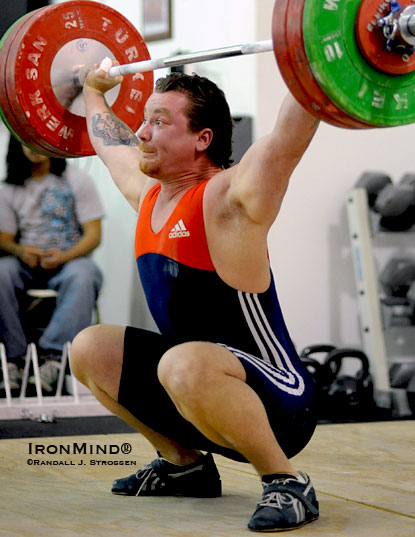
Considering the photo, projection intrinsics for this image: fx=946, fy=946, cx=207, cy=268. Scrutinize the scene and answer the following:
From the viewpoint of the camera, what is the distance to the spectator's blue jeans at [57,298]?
4215 millimetres

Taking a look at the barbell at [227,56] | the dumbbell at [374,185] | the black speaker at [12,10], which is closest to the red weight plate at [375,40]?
the barbell at [227,56]

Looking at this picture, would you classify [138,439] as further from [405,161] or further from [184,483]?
[405,161]

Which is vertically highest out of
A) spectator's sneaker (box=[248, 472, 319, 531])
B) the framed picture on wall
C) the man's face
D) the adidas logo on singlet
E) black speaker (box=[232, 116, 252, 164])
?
the framed picture on wall

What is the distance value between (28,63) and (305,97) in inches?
40.2

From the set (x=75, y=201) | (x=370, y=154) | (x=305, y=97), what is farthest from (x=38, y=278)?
(x=305, y=97)

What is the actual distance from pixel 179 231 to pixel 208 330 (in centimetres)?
22

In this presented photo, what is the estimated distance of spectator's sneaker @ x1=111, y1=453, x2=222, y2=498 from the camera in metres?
2.19

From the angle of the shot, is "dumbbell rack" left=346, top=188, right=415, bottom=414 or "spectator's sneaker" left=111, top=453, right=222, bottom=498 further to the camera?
"dumbbell rack" left=346, top=188, right=415, bottom=414

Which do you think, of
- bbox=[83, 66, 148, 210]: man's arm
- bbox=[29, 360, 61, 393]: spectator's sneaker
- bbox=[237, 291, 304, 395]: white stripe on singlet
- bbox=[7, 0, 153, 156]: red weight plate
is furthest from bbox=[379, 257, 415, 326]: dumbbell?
bbox=[237, 291, 304, 395]: white stripe on singlet

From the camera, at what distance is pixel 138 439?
10.6ft

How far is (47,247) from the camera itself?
14.6 ft

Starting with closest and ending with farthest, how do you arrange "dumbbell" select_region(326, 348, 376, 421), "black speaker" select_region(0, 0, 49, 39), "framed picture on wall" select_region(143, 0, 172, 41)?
"dumbbell" select_region(326, 348, 376, 421), "framed picture on wall" select_region(143, 0, 172, 41), "black speaker" select_region(0, 0, 49, 39)

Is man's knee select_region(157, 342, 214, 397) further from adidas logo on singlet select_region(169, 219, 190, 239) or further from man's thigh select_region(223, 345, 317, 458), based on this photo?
adidas logo on singlet select_region(169, 219, 190, 239)

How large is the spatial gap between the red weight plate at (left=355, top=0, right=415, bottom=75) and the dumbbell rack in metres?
2.65
